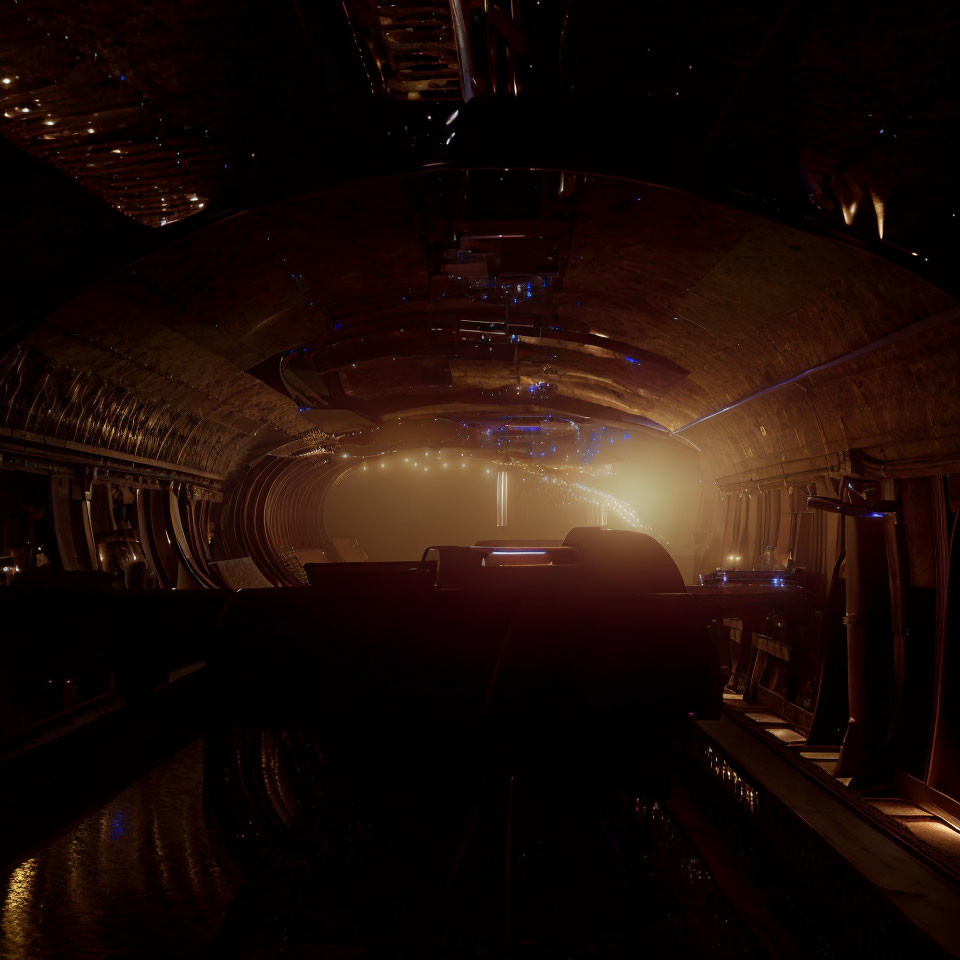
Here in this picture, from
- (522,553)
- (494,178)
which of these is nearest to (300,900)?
(522,553)

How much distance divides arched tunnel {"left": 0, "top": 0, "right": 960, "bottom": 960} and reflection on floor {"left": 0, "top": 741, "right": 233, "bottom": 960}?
0.03 m

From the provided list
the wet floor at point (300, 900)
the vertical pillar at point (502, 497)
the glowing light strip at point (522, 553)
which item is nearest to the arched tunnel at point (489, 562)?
the wet floor at point (300, 900)

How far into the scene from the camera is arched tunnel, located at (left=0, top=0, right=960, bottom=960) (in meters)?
3.76

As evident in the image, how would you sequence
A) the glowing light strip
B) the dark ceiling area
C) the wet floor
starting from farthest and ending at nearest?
the glowing light strip, the dark ceiling area, the wet floor

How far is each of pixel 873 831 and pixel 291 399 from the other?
33.3 feet

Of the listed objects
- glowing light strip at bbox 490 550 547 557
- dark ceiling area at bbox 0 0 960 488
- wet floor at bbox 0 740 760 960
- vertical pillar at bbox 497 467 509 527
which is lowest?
wet floor at bbox 0 740 760 960

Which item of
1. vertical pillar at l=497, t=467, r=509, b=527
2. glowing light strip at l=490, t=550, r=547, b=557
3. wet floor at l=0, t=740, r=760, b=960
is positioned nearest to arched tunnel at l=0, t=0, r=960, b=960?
wet floor at l=0, t=740, r=760, b=960

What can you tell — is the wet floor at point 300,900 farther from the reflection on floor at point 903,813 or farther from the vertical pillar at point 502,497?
the vertical pillar at point 502,497

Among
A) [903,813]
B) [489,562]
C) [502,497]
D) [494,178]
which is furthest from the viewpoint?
[502,497]

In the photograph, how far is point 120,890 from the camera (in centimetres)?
391

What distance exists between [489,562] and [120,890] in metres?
3.88

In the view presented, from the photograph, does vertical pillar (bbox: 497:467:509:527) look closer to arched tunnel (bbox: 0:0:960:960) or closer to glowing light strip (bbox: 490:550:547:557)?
arched tunnel (bbox: 0:0:960:960)

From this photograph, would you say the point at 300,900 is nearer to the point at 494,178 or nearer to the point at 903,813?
the point at 903,813

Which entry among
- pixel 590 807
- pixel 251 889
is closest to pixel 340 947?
pixel 251 889
